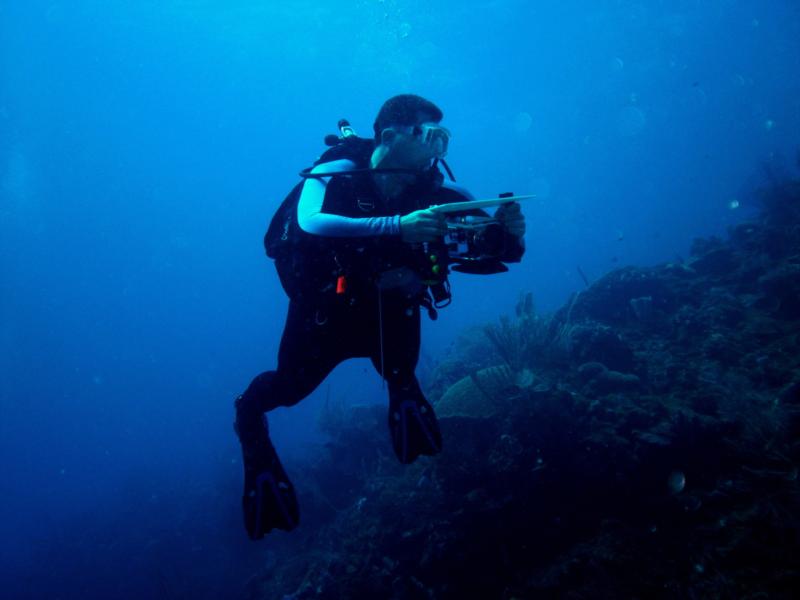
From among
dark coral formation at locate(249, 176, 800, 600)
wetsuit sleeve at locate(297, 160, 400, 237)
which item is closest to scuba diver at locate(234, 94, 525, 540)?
wetsuit sleeve at locate(297, 160, 400, 237)

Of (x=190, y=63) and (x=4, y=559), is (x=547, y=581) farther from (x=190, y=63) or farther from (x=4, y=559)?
(x=190, y=63)

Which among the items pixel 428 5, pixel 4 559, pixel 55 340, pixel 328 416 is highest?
pixel 55 340

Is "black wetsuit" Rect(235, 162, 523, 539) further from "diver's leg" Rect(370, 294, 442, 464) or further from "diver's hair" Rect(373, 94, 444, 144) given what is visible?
"diver's hair" Rect(373, 94, 444, 144)

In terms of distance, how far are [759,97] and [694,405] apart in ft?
471

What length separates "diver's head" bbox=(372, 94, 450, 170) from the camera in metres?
3.18

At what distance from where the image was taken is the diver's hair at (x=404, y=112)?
325 centimetres

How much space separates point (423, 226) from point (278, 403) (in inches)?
80.2

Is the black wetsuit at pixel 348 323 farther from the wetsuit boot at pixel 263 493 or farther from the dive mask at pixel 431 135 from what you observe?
the dive mask at pixel 431 135

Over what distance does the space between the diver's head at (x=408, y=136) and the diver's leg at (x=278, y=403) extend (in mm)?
1395

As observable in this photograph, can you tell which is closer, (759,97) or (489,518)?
(489,518)

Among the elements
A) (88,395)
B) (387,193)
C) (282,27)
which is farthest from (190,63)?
(88,395)

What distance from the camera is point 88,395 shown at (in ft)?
411

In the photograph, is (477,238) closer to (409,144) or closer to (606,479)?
(409,144)

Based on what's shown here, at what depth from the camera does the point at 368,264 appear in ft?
9.02
